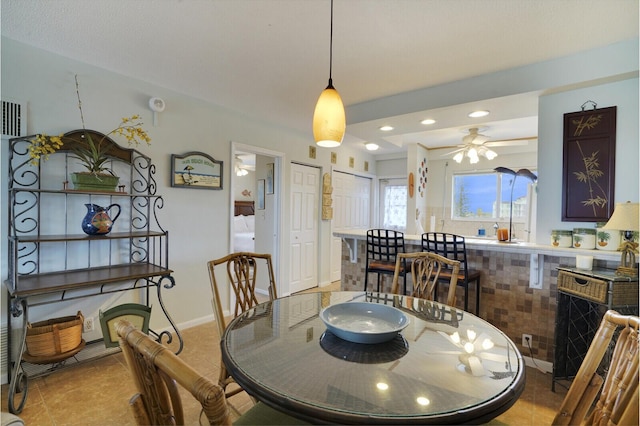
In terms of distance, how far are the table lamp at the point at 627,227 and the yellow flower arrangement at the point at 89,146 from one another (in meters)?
3.38

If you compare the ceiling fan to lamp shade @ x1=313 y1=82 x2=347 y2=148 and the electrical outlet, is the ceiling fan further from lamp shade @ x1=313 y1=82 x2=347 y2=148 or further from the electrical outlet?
the electrical outlet

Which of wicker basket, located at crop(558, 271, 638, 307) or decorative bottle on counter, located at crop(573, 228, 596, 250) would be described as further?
decorative bottle on counter, located at crop(573, 228, 596, 250)

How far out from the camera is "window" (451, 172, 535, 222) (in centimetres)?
554

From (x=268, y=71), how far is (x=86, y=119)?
5.09 feet

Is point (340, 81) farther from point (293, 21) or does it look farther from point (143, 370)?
point (143, 370)

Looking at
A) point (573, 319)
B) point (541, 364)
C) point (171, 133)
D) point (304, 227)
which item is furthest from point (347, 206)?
point (573, 319)

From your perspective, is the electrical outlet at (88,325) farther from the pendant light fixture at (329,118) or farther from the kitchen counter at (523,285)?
the kitchen counter at (523,285)

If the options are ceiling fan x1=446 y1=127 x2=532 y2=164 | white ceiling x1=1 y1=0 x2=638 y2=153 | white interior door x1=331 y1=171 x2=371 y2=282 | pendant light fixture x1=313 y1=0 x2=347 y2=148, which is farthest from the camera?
white interior door x1=331 y1=171 x2=371 y2=282

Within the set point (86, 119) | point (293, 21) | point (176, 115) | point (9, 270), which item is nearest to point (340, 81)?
point (293, 21)

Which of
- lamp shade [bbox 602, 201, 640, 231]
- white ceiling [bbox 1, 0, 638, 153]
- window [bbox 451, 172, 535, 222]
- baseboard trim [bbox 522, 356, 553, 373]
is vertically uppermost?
white ceiling [bbox 1, 0, 638, 153]

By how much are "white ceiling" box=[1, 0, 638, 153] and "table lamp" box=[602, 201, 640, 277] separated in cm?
111

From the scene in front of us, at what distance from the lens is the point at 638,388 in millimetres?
820

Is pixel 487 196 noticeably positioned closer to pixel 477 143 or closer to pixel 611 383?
pixel 477 143

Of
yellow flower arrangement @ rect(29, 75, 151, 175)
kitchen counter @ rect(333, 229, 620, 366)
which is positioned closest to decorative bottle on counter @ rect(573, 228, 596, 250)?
kitchen counter @ rect(333, 229, 620, 366)
